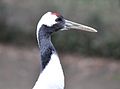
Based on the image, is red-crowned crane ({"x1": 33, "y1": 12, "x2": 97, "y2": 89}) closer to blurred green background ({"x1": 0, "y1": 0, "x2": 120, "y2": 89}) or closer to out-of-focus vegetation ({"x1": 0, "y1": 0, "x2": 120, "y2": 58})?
blurred green background ({"x1": 0, "y1": 0, "x2": 120, "y2": 89})

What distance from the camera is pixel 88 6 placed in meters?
15.2

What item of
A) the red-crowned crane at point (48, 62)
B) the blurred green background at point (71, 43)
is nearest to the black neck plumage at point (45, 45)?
the red-crowned crane at point (48, 62)

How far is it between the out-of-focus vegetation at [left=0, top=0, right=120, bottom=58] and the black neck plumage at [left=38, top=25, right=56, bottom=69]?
7.54 m

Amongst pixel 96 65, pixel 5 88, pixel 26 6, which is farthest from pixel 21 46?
pixel 5 88

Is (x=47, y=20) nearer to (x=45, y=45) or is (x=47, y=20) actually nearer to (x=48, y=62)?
(x=45, y=45)

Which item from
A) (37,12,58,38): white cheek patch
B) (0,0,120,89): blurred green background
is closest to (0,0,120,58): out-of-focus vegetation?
(0,0,120,89): blurred green background

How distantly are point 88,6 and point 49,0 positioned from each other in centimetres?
97

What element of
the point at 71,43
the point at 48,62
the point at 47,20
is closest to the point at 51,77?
the point at 48,62

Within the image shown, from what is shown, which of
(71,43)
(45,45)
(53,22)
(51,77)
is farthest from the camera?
(71,43)

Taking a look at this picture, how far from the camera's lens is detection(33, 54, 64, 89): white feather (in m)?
7.03

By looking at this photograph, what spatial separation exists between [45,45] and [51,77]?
38cm

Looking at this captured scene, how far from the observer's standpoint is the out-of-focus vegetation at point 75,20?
1487 cm

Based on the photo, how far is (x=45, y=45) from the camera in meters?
7.18

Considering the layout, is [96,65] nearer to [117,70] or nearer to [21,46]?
[117,70]
